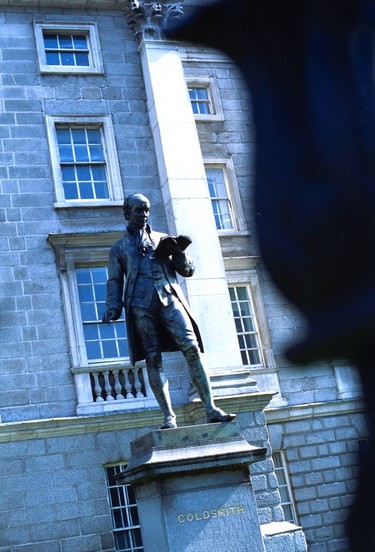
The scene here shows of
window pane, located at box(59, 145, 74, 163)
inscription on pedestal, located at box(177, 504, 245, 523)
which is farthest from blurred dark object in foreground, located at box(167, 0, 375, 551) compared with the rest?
inscription on pedestal, located at box(177, 504, 245, 523)

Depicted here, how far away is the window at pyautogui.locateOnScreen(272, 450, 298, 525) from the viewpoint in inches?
683

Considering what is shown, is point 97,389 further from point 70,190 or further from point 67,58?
point 67,58

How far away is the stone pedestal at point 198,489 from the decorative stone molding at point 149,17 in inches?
484

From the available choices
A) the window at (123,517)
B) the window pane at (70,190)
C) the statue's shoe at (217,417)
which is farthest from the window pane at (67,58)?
the statue's shoe at (217,417)

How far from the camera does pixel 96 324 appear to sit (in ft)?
53.6

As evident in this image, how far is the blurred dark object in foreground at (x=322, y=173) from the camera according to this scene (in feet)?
54.4

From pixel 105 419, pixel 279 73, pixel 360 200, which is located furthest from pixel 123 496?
pixel 279 73

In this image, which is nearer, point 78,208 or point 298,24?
point 78,208

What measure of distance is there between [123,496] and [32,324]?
351 centimetres

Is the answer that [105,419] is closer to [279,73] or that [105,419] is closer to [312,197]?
[312,197]

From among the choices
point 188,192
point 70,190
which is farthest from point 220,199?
point 70,190

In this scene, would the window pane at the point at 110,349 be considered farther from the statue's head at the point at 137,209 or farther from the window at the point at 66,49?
the statue's head at the point at 137,209

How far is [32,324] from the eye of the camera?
1581cm

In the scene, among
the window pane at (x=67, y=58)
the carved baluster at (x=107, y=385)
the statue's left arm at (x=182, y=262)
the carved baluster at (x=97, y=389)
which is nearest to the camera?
the statue's left arm at (x=182, y=262)
